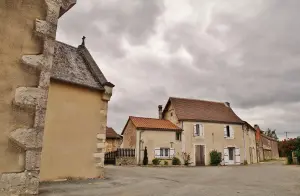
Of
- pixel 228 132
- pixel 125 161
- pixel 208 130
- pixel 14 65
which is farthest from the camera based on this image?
pixel 228 132

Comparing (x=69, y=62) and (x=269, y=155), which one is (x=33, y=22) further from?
(x=269, y=155)

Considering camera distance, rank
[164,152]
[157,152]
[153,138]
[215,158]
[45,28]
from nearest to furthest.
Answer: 1. [45,28]
2. [157,152]
3. [153,138]
4. [164,152]
5. [215,158]

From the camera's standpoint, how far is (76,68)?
11148 millimetres

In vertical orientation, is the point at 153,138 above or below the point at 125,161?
above

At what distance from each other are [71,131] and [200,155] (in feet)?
65.1

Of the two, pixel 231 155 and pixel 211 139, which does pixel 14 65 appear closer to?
pixel 211 139

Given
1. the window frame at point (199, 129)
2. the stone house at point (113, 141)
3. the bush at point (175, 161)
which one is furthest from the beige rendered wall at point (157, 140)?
the stone house at point (113, 141)

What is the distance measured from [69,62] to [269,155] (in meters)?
41.4

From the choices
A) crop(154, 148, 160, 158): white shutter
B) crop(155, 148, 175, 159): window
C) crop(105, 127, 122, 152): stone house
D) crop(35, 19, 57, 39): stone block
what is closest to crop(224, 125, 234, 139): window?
crop(155, 148, 175, 159): window

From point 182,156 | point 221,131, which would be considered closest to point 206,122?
point 221,131

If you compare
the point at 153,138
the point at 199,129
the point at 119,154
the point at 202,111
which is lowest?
the point at 119,154

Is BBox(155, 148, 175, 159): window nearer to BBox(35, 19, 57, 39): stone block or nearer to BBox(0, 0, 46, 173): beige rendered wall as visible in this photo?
BBox(35, 19, 57, 39): stone block

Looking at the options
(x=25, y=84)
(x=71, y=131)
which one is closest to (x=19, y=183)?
(x=25, y=84)

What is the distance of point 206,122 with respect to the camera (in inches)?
1104
